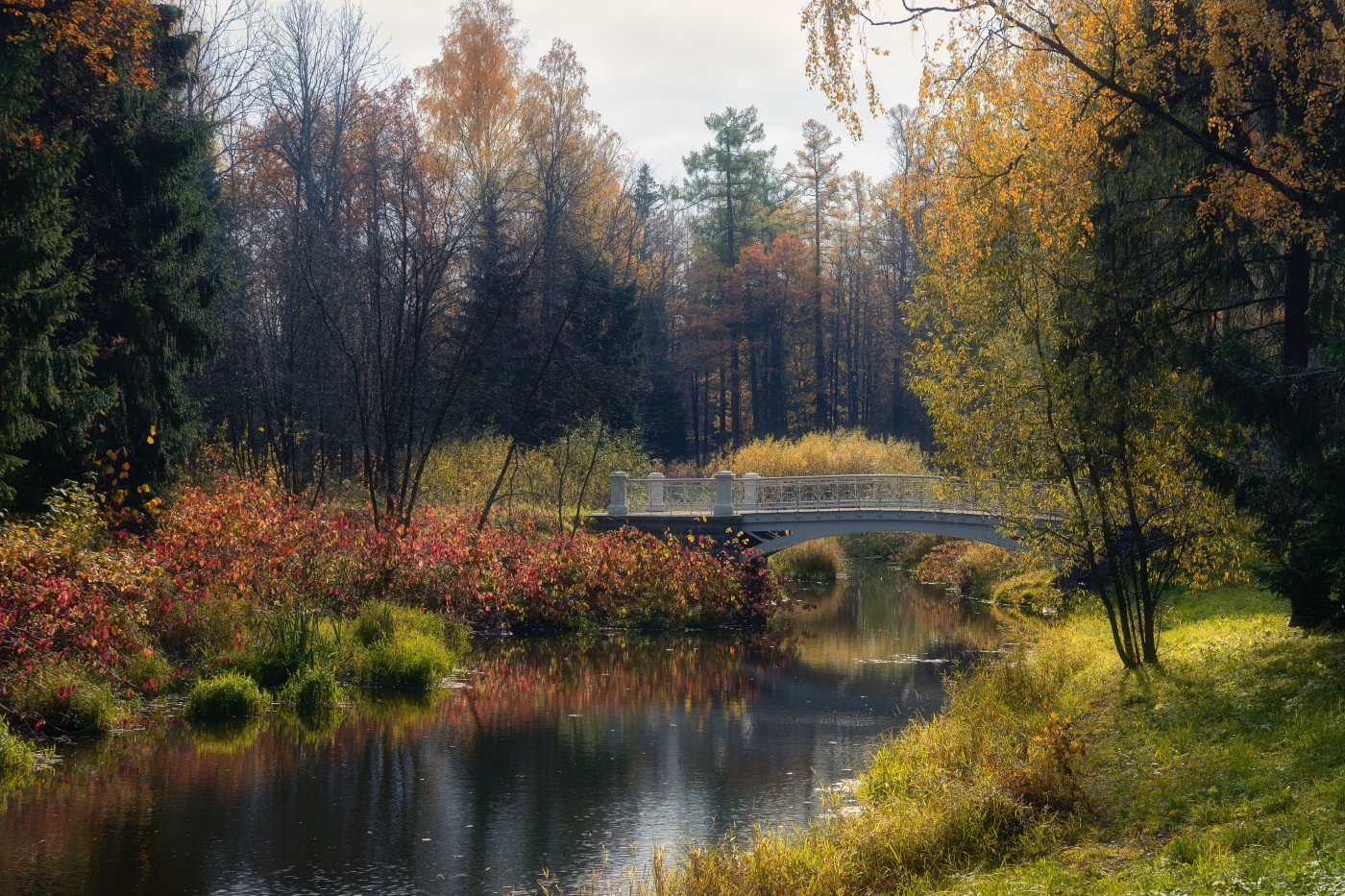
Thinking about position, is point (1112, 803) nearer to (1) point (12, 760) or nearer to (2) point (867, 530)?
(1) point (12, 760)

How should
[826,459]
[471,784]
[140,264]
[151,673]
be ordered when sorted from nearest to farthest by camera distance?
[471,784]
[151,673]
[140,264]
[826,459]

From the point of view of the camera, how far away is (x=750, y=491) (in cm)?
2870

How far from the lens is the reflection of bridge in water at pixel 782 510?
2742 centimetres

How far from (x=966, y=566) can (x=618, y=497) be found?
907cm

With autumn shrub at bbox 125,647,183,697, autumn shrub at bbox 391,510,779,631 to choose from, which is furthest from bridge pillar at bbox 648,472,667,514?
autumn shrub at bbox 125,647,183,697

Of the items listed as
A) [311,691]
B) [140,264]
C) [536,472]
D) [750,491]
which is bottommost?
[311,691]

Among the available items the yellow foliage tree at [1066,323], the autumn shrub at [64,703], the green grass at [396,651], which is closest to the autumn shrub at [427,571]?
the green grass at [396,651]

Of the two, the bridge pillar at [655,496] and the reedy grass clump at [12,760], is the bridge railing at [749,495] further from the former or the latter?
the reedy grass clump at [12,760]

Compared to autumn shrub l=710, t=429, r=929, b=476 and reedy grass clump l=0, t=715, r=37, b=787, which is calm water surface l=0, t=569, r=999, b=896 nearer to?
reedy grass clump l=0, t=715, r=37, b=787

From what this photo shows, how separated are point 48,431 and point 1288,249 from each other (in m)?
14.5

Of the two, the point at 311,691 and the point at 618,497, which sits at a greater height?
the point at 618,497

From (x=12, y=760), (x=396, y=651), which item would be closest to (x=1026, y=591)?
(x=396, y=651)

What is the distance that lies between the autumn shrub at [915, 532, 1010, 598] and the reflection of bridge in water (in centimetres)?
161

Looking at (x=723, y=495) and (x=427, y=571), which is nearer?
(x=427, y=571)
